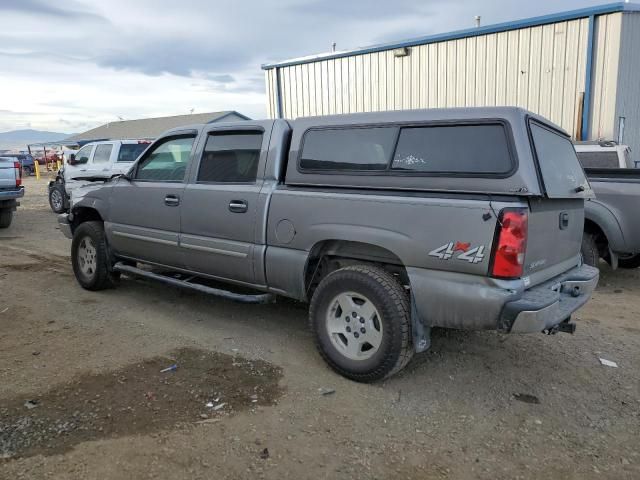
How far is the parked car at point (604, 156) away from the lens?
23.9ft

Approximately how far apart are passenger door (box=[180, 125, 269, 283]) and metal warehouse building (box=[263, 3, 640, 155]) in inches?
375

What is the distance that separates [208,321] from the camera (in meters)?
5.04

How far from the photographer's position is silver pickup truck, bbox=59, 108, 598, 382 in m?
3.16

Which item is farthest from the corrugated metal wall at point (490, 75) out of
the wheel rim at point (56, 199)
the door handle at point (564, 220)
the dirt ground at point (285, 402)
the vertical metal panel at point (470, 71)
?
the door handle at point (564, 220)

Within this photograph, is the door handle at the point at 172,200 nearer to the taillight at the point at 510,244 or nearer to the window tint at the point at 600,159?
the taillight at the point at 510,244

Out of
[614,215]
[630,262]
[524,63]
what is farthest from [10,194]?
[524,63]

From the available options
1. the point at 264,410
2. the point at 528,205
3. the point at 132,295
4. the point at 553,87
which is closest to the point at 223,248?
the point at 264,410

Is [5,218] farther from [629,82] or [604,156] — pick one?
[629,82]

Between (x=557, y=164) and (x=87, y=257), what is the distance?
198 inches

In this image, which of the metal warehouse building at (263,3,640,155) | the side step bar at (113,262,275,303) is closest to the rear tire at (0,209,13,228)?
the side step bar at (113,262,275,303)

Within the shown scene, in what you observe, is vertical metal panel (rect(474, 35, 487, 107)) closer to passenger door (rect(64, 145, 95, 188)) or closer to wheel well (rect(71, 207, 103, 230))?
wheel well (rect(71, 207, 103, 230))

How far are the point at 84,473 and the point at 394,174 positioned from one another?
2.59 meters

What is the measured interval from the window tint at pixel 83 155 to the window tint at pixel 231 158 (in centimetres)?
1074

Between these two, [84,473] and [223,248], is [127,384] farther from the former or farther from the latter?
[223,248]
